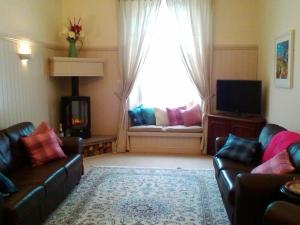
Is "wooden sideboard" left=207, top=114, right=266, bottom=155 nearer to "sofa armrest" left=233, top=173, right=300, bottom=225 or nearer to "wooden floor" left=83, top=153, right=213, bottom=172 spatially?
"wooden floor" left=83, top=153, right=213, bottom=172

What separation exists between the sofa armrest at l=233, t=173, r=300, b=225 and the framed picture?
6.13 ft

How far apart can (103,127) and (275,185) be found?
419 centimetres

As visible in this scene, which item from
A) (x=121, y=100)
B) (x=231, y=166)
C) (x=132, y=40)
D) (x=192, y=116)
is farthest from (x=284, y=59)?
(x=121, y=100)

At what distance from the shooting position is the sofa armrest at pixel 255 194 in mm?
2410

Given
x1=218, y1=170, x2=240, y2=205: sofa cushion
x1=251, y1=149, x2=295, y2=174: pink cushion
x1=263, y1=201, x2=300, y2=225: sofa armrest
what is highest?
x1=251, y1=149, x2=295, y2=174: pink cushion

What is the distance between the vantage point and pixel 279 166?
2695 millimetres

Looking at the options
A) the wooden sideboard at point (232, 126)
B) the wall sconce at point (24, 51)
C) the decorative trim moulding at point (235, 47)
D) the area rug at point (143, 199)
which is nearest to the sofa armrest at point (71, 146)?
the area rug at point (143, 199)

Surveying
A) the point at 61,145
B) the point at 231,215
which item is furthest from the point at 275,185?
the point at 61,145

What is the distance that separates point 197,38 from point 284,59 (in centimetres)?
187

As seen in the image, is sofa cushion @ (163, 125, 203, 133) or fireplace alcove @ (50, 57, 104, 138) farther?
sofa cushion @ (163, 125, 203, 133)

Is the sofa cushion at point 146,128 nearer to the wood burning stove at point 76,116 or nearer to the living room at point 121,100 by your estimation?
the living room at point 121,100


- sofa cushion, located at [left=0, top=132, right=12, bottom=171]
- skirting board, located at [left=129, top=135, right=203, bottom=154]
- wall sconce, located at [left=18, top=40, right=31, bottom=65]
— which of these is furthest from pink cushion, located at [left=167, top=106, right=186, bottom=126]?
sofa cushion, located at [left=0, top=132, right=12, bottom=171]

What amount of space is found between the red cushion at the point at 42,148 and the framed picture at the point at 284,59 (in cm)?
300

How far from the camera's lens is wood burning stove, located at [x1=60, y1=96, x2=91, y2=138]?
18.3 ft
